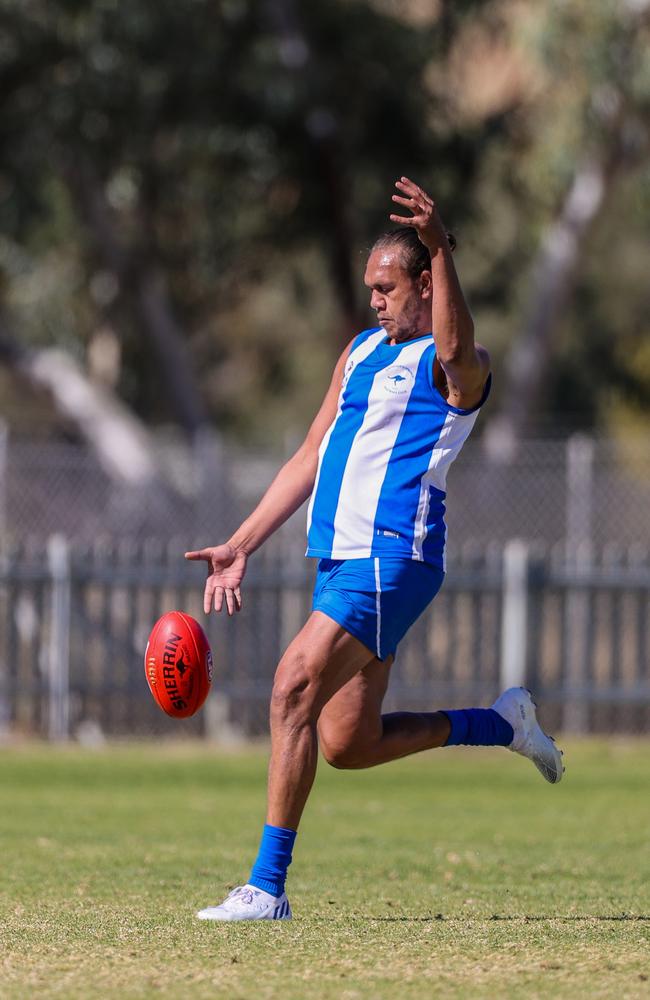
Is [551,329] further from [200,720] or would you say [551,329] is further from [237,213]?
[200,720]

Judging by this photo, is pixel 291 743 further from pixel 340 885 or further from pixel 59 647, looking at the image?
pixel 59 647

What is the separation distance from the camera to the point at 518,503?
51.8 ft

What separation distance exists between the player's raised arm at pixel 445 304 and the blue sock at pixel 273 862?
1485 mm

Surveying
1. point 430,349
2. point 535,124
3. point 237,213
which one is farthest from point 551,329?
point 430,349

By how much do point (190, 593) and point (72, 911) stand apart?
887cm

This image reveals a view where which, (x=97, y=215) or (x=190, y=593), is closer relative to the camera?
(x=190, y=593)

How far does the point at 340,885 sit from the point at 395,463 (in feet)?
6.37

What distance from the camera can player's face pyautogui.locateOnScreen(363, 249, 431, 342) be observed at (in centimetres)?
584

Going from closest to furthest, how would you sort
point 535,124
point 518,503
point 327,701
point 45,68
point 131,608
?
point 327,701 → point 131,608 → point 518,503 → point 45,68 → point 535,124

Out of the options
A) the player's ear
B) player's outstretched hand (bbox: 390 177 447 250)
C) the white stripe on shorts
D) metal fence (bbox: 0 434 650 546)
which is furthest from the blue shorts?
metal fence (bbox: 0 434 650 546)

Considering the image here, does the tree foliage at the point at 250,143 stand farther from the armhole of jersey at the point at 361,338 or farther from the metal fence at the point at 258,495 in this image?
the armhole of jersey at the point at 361,338

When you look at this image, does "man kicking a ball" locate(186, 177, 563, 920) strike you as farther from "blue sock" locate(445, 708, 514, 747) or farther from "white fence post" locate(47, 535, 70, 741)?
"white fence post" locate(47, 535, 70, 741)

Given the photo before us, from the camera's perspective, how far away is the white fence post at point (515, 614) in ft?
48.4

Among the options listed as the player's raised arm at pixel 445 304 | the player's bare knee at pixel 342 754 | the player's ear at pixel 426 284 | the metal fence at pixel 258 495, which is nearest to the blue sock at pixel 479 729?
the player's bare knee at pixel 342 754
